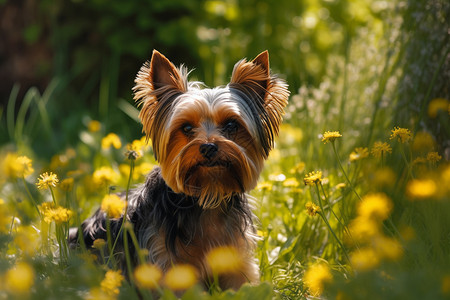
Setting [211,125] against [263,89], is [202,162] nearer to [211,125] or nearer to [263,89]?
[211,125]

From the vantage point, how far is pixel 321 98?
15.6ft

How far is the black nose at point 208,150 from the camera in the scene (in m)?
2.69

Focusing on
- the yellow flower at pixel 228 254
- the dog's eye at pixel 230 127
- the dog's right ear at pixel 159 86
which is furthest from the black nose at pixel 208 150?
the yellow flower at pixel 228 254

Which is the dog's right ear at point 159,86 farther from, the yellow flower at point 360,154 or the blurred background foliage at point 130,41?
the blurred background foliage at point 130,41

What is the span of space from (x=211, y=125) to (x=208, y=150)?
0.77ft

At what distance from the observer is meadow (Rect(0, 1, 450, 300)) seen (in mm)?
2014

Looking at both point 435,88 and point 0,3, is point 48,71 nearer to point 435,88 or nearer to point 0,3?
point 0,3

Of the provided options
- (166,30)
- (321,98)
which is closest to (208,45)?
(166,30)

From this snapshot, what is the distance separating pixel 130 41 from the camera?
6734 millimetres

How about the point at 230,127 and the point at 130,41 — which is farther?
the point at 130,41

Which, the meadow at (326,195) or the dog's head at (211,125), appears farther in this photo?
the dog's head at (211,125)

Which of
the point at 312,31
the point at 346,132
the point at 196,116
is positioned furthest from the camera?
the point at 312,31

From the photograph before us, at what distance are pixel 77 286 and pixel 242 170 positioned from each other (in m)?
1.16

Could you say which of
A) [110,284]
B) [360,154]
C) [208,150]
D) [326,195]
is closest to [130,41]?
[326,195]
